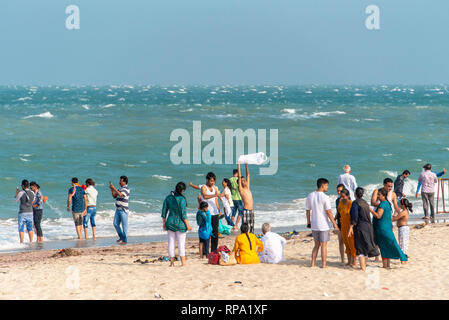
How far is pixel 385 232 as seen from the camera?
10047 millimetres

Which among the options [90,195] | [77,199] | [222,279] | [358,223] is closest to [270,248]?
[222,279]

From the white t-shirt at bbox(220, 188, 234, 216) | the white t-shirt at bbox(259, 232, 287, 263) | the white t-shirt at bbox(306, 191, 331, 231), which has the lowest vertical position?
the white t-shirt at bbox(259, 232, 287, 263)

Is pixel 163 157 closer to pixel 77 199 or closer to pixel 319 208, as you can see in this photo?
pixel 77 199

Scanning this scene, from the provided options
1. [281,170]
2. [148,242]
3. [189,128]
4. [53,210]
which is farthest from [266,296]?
[189,128]

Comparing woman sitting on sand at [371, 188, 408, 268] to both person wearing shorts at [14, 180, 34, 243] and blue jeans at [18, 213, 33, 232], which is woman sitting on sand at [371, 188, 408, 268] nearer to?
person wearing shorts at [14, 180, 34, 243]

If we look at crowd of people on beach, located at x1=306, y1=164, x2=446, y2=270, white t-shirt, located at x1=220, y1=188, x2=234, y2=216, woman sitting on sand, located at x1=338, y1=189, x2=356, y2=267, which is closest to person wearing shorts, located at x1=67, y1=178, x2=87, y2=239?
white t-shirt, located at x1=220, y1=188, x2=234, y2=216

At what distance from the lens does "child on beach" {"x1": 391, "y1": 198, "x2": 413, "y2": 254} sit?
1055cm

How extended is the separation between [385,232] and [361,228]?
1.64 feet

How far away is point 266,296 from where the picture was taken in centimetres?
866

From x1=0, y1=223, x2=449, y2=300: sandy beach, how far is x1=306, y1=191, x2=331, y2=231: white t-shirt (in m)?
0.76

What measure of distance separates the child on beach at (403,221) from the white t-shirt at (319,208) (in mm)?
1341

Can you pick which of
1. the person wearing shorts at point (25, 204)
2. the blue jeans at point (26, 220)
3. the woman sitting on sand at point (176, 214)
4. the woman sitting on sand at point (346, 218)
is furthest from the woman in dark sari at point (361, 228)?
the blue jeans at point (26, 220)

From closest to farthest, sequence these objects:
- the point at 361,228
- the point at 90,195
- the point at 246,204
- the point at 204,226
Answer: the point at 361,228, the point at 204,226, the point at 246,204, the point at 90,195

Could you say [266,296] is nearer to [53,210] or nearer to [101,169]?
[53,210]
